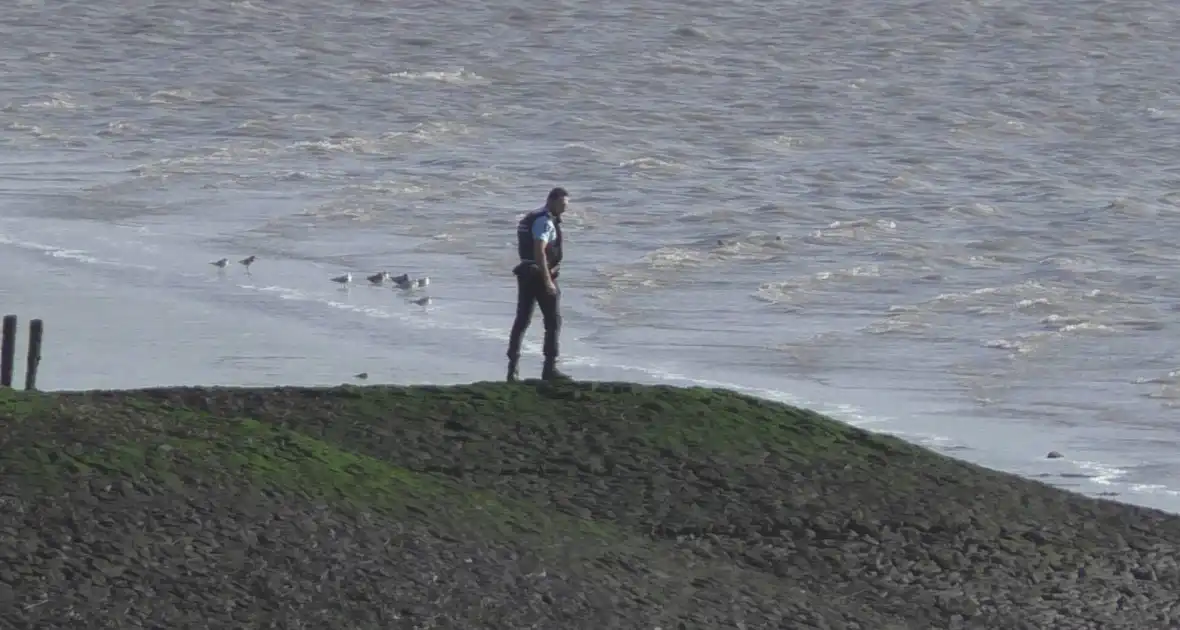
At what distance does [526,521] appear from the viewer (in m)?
14.6

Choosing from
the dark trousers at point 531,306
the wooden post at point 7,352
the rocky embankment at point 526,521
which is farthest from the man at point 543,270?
the wooden post at point 7,352

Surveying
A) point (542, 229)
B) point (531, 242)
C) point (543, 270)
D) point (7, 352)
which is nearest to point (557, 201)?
point (542, 229)

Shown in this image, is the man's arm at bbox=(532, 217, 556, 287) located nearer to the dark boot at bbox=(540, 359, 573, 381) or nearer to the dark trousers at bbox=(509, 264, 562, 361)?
the dark trousers at bbox=(509, 264, 562, 361)

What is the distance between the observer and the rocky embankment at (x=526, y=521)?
41.7 feet

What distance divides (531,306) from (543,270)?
85 centimetres

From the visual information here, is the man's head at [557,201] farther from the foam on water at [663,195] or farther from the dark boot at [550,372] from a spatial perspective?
the foam on water at [663,195]

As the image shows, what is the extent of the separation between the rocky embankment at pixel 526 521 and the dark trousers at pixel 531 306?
4.48ft

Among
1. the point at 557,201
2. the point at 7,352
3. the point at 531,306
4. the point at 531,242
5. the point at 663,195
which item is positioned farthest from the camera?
the point at 663,195

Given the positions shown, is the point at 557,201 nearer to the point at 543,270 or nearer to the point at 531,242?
the point at 531,242

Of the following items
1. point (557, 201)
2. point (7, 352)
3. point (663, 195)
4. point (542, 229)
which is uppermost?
point (663, 195)

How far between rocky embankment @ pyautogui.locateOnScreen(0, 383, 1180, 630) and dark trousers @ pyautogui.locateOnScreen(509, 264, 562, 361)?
1.36 meters

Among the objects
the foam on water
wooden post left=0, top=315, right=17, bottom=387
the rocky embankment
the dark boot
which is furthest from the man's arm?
the foam on water

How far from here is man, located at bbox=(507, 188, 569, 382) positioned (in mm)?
17953

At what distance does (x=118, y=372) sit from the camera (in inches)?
856
